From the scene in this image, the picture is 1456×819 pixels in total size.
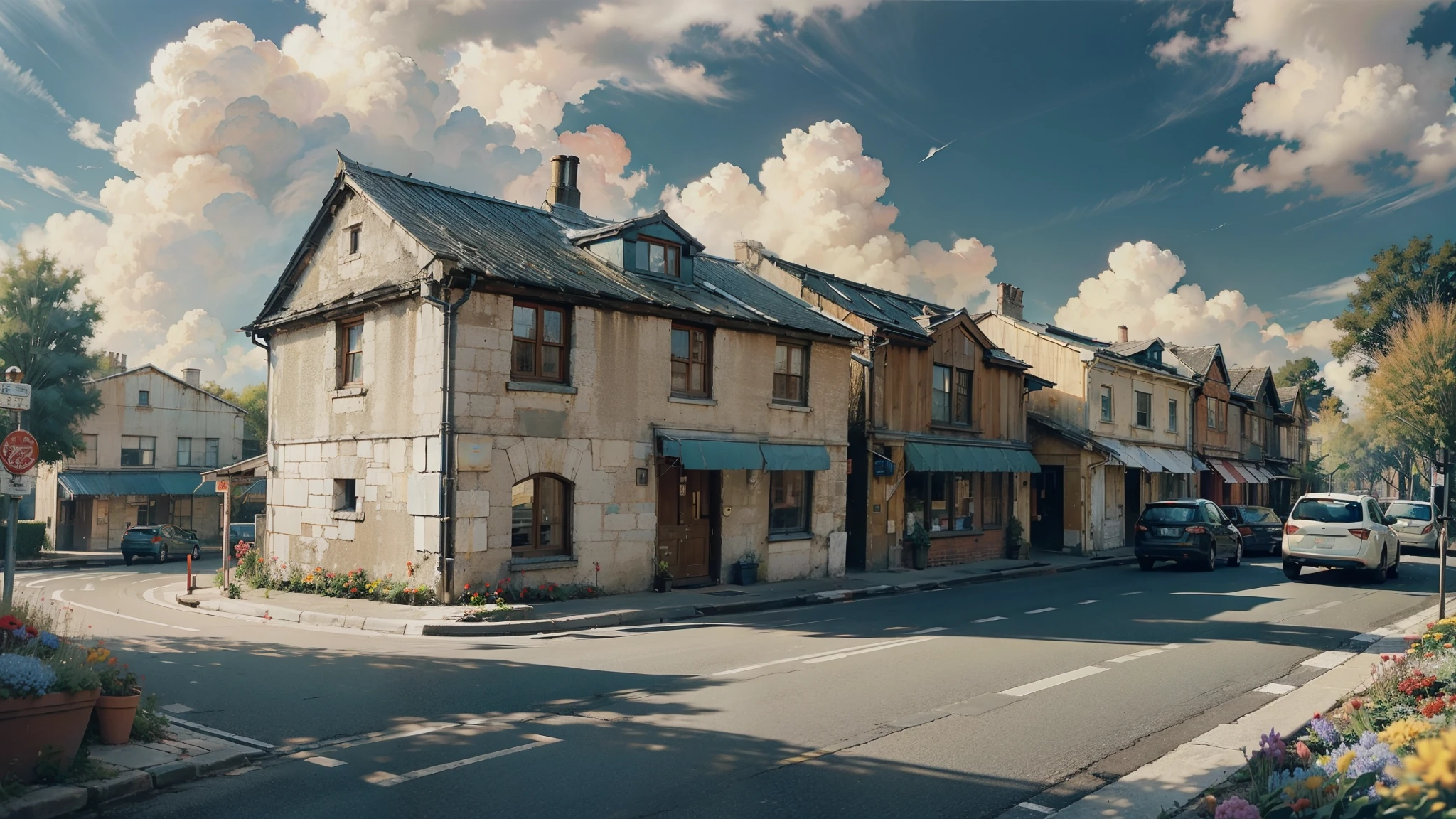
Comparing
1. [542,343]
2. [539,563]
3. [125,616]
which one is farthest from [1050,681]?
[125,616]

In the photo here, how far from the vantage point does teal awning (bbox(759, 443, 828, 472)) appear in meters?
19.4

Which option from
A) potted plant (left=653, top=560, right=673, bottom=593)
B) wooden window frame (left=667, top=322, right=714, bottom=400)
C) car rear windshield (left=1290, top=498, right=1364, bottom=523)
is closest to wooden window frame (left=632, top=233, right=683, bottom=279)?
wooden window frame (left=667, top=322, right=714, bottom=400)

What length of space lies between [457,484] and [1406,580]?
20.8 m

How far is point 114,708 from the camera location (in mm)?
6605

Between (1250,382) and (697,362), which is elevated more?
(1250,382)

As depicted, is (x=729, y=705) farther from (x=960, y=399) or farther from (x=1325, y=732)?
(x=960, y=399)

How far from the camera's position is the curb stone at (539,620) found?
44.3 ft

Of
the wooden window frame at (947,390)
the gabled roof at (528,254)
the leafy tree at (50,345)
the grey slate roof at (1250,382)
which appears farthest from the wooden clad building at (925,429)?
the leafy tree at (50,345)

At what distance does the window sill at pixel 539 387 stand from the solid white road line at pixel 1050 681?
9763 millimetres

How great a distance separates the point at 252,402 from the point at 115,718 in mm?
79384

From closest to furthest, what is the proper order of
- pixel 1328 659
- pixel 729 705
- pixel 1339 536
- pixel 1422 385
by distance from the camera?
pixel 729 705
pixel 1328 659
pixel 1339 536
pixel 1422 385

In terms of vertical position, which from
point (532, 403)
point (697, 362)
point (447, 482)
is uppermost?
point (697, 362)

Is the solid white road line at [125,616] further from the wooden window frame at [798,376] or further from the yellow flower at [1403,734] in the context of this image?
the yellow flower at [1403,734]

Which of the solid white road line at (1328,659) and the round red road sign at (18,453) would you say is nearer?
the round red road sign at (18,453)
